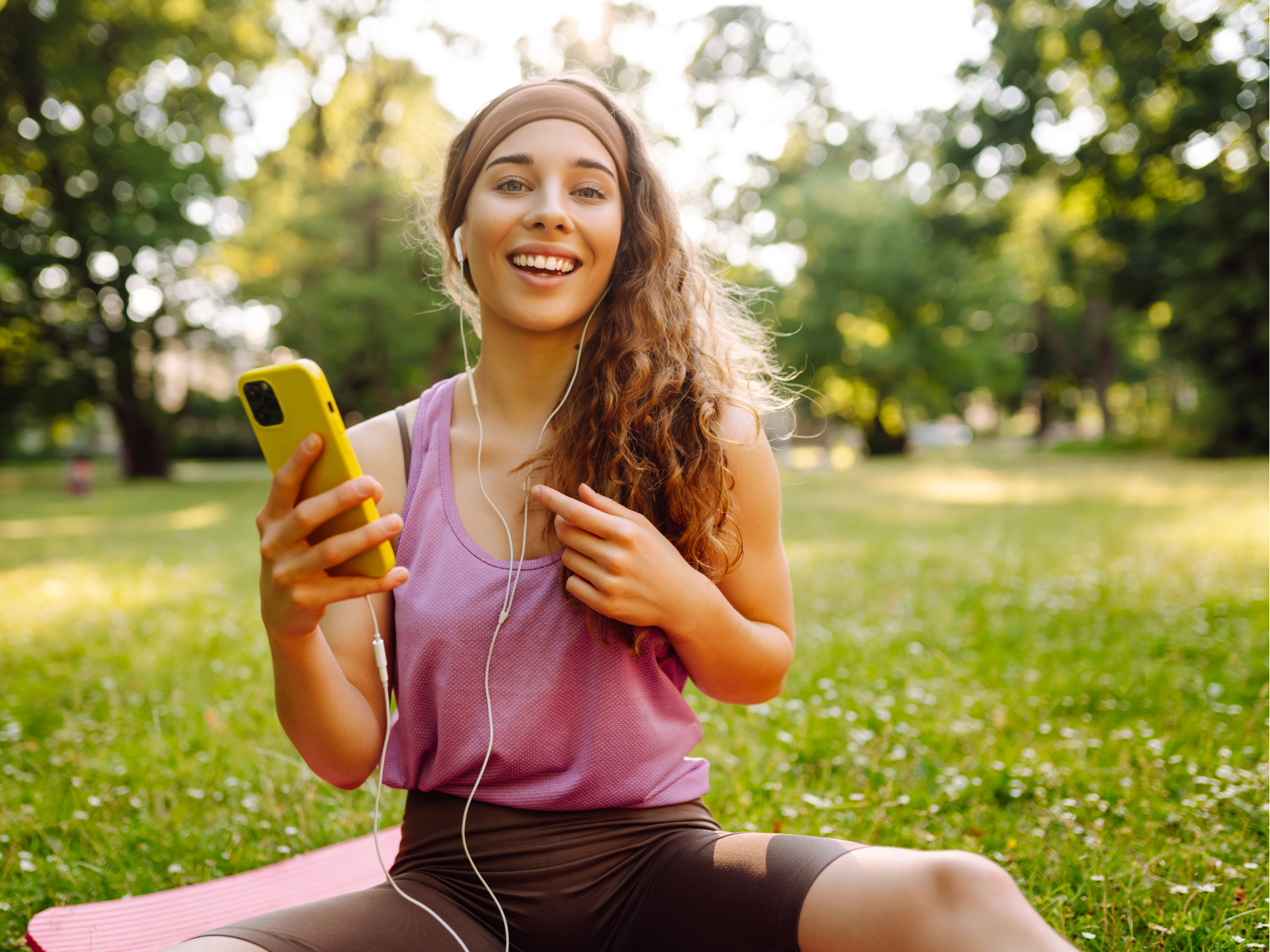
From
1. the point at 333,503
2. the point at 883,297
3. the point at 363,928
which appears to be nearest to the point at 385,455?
the point at 333,503

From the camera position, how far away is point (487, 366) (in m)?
2.00

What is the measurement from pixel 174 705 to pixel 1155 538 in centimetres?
881

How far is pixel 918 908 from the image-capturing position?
1282 millimetres

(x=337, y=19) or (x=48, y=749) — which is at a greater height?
(x=337, y=19)

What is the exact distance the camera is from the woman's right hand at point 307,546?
4.55 feet

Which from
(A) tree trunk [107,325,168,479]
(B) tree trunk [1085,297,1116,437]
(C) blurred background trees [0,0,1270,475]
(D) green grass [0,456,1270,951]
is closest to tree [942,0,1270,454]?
(C) blurred background trees [0,0,1270,475]

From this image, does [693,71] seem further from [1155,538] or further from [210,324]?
[1155,538]

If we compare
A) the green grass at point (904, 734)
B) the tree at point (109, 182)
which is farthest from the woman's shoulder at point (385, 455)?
the tree at point (109, 182)

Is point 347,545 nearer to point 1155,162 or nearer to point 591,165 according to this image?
point 591,165

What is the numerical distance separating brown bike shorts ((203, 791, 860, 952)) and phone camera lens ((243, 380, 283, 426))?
2.69 ft

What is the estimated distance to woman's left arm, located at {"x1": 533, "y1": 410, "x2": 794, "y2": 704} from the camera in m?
1.58

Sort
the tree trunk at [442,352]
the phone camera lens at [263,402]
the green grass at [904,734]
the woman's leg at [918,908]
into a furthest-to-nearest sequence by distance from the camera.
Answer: the tree trunk at [442,352], the green grass at [904,734], the phone camera lens at [263,402], the woman's leg at [918,908]

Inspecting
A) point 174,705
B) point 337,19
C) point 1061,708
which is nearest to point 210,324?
point 337,19

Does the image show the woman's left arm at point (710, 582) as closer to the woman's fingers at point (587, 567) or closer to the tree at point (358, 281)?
the woman's fingers at point (587, 567)
